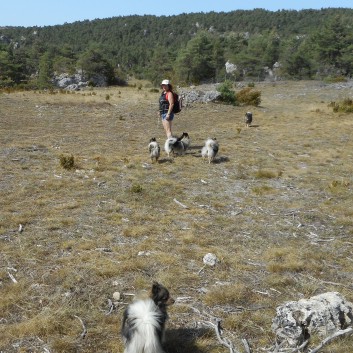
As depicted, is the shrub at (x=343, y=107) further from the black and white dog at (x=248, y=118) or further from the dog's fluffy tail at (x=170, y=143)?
the dog's fluffy tail at (x=170, y=143)

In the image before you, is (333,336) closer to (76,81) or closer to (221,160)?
(221,160)

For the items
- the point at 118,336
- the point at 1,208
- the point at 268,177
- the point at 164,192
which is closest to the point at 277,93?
the point at 268,177

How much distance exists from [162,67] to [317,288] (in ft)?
224

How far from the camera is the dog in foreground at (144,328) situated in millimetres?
3387

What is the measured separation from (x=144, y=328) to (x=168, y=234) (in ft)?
11.6

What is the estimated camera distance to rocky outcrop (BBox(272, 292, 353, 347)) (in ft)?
13.4

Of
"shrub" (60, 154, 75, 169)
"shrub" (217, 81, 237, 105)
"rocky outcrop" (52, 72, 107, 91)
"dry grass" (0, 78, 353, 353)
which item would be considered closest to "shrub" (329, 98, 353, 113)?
"shrub" (217, 81, 237, 105)

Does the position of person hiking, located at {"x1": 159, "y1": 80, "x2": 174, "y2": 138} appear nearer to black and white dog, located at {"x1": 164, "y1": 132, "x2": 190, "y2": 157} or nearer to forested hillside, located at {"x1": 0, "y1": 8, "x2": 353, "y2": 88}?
black and white dog, located at {"x1": 164, "y1": 132, "x2": 190, "y2": 157}

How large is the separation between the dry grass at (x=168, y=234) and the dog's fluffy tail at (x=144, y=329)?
31.3 inches

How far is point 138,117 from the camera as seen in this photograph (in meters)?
20.0

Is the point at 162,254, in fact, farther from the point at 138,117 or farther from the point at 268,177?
the point at 138,117

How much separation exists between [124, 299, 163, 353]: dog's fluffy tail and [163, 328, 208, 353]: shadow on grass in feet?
2.31

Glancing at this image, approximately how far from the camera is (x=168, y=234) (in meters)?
6.94

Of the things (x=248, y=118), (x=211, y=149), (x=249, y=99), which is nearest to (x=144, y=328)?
(x=211, y=149)
